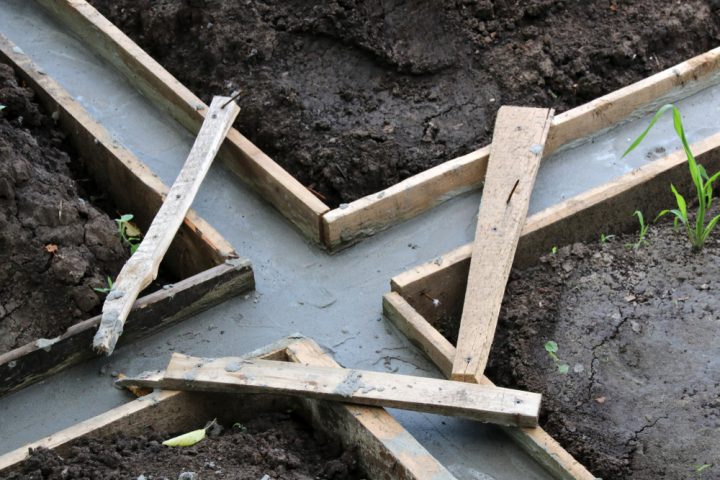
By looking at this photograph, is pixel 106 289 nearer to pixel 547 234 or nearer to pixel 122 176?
pixel 122 176

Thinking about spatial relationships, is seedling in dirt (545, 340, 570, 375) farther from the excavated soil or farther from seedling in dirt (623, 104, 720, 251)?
seedling in dirt (623, 104, 720, 251)

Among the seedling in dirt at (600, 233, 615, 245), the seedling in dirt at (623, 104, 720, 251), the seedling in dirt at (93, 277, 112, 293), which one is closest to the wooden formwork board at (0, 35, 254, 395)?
the seedling in dirt at (93, 277, 112, 293)

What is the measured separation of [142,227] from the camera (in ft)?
15.5

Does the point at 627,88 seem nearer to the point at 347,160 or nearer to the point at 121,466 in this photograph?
the point at 347,160

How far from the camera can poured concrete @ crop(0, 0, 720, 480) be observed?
148 inches

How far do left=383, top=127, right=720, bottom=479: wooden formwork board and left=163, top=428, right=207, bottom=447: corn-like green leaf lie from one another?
885 mm

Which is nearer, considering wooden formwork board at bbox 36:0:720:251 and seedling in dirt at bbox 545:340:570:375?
seedling in dirt at bbox 545:340:570:375

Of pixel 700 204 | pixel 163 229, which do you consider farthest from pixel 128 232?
pixel 700 204

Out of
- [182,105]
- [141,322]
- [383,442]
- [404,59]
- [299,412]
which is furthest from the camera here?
[404,59]

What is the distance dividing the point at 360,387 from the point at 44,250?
1421 mm

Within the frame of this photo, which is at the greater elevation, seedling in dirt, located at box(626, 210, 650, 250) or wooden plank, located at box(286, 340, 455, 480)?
seedling in dirt, located at box(626, 210, 650, 250)

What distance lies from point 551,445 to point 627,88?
202 centimetres

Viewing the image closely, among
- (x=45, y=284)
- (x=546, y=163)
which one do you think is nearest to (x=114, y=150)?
(x=45, y=284)

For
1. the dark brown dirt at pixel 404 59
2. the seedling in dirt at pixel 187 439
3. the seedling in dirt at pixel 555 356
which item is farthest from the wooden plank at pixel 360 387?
the dark brown dirt at pixel 404 59
